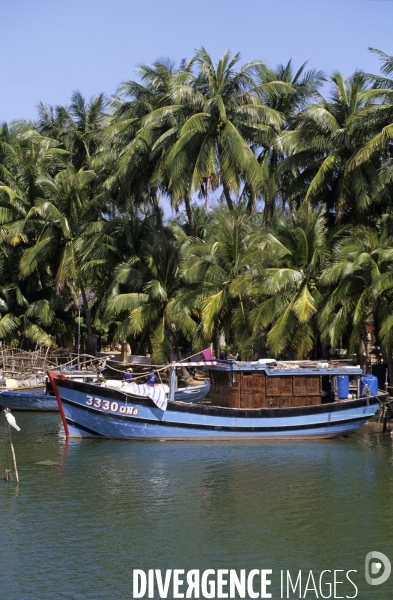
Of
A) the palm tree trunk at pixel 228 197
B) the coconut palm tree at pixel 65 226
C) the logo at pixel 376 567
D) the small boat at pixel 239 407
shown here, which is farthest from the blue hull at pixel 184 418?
the coconut palm tree at pixel 65 226

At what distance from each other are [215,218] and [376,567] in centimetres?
2136

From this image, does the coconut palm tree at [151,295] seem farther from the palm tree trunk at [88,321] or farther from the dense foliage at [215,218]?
the palm tree trunk at [88,321]

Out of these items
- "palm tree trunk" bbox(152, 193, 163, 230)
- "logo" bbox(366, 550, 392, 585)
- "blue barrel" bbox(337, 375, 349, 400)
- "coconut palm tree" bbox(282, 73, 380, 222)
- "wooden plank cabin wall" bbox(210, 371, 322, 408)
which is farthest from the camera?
"palm tree trunk" bbox(152, 193, 163, 230)

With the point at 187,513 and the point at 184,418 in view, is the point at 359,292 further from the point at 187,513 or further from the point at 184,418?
the point at 187,513

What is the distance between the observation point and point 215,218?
34062mm

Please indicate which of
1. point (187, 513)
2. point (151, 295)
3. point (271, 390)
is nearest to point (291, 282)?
point (271, 390)

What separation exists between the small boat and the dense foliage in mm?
2571

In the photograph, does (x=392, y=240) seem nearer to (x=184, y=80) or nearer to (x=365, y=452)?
(x=365, y=452)

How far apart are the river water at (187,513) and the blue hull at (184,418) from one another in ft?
1.71

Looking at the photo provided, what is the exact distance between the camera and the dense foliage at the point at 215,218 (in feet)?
98.7

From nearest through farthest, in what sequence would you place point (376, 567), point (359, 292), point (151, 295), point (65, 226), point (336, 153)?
1. point (376, 567)
2. point (359, 292)
3. point (336, 153)
4. point (151, 295)
5. point (65, 226)

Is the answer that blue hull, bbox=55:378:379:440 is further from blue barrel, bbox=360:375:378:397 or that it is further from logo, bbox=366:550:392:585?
logo, bbox=366:550:392:585

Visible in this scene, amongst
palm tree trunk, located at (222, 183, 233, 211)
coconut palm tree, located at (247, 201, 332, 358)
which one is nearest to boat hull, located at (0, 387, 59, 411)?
coconut palm tree, located at (247, 201, 332, 358)

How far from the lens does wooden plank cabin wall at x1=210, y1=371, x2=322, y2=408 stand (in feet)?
86.9
